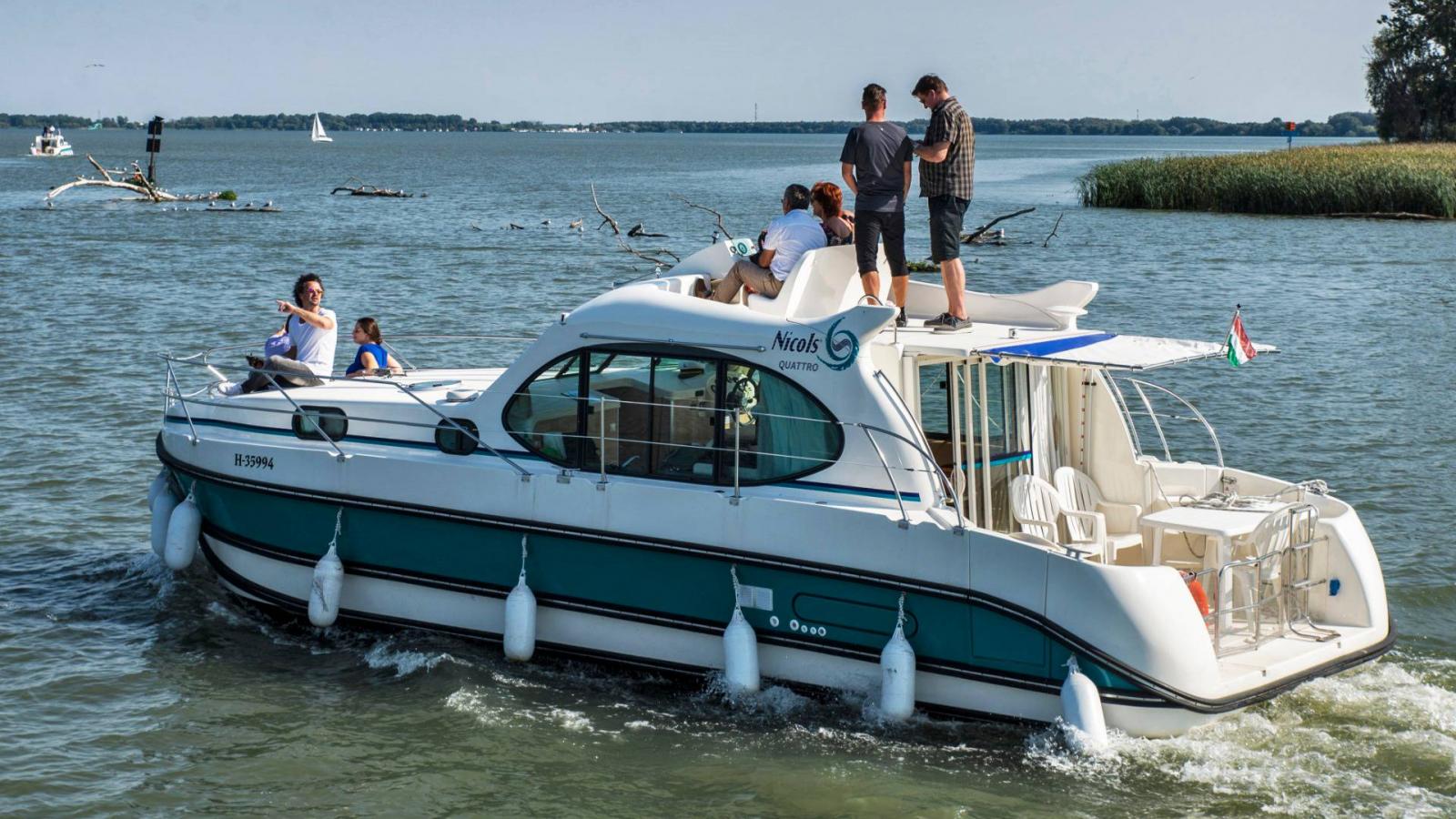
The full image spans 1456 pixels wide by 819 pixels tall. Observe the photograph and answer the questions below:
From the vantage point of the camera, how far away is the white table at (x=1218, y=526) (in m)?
8.57

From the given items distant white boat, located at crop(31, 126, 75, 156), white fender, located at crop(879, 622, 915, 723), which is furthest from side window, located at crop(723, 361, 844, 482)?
distant white boat, located at crop(31, 126, 75, 156)

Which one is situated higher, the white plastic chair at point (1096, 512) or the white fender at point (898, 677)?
the white plastic chair at point (1096, 512)

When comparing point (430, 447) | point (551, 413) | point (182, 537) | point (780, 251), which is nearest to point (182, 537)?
point (182, 537)

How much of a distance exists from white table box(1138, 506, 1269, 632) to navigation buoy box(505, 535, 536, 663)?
3855mm

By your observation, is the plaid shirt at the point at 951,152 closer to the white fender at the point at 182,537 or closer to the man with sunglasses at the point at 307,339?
the man with sunglasses at the point at 307,339

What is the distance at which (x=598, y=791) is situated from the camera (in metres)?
8.19

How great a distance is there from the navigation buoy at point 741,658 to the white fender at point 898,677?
2.64 feet

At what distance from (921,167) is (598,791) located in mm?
4481

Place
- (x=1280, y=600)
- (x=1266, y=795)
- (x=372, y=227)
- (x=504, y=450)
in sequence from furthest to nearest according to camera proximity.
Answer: (x=372, y=227), (x=504, y=450), (x=1280, y=600), (x=1266, y=795)

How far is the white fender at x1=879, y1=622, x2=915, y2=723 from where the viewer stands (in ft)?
27.2

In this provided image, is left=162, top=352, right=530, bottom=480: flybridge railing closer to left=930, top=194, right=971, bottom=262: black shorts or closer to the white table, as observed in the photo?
left=930, top=194, right=971, bottom=262: black shorts

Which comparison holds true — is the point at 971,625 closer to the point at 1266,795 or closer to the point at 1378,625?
the point at 1266,795

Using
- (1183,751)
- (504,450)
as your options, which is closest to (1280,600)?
(1183,751)

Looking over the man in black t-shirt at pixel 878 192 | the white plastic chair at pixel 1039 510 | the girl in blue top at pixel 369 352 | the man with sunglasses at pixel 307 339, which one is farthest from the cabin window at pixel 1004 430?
the man with sunglasses at pixel 307 339
